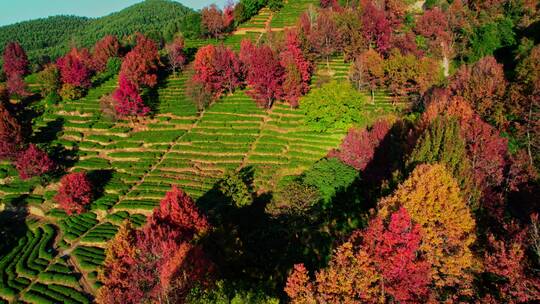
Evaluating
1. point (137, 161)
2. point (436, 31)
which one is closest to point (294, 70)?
point (137, 161)

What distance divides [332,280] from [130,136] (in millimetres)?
58366

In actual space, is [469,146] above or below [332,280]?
above

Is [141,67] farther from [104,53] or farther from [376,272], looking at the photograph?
[376,272]

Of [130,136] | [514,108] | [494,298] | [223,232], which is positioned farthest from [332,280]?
[130,136]

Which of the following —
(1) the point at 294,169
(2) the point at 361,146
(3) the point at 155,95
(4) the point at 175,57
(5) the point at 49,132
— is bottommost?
(1) the point at 294,169

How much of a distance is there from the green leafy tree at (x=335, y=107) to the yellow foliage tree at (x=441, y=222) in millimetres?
32452

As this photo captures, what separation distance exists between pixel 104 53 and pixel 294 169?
8138cm

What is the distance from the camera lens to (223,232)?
41750 mm

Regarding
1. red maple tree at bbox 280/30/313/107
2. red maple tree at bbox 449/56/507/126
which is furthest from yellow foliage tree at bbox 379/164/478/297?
red maple tree at bbox 280/30/313/107

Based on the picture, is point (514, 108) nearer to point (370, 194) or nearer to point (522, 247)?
point (370, 194)

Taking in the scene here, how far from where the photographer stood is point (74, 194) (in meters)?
58.4

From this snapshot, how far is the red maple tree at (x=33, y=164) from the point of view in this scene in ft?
211

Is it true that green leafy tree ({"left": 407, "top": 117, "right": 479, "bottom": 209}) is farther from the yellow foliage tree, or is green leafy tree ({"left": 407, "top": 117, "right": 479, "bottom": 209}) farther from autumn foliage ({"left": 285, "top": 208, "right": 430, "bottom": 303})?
autumn foliage ({"left": 285, "top": 208, "right": 430, "bottom": 303})

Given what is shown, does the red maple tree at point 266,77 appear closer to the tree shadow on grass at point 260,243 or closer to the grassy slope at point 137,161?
the grassy slope at point 137,161
